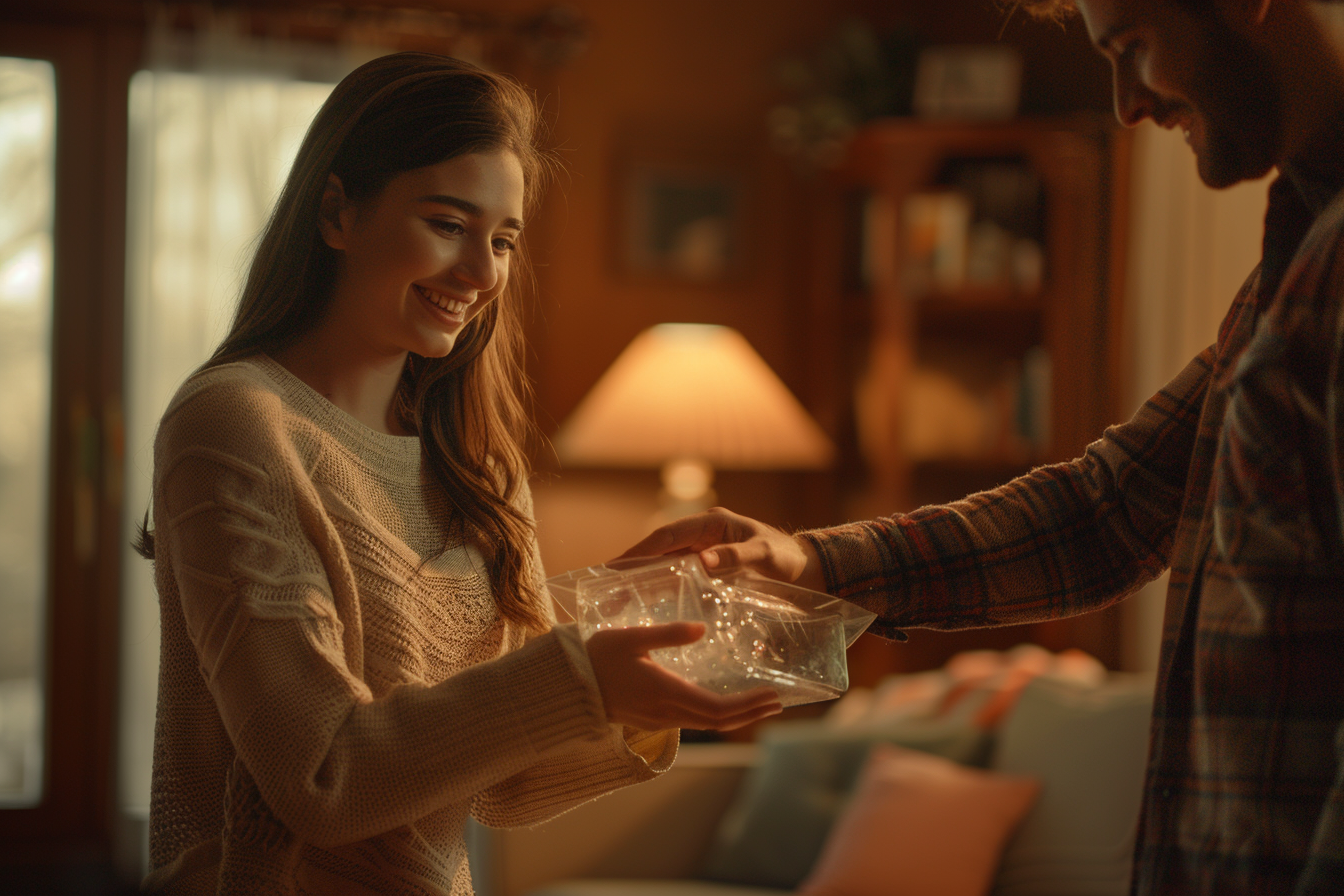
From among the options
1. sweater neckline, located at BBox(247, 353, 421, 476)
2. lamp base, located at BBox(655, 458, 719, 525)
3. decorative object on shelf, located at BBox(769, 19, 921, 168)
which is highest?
decorative object on shelf, located at BBox(769, 19, 921, 168)

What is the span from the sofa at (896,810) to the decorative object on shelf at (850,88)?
1.66 m

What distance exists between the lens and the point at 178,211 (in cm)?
333

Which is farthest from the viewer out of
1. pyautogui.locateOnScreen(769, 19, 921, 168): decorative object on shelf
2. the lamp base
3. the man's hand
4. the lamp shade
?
pyautogui.locateOnScreen(769, 19, 921, 168): decorative object on shelf

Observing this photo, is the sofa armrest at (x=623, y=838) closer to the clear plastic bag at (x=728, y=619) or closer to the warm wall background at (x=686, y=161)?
the warm wall background at (x=686, y=161)

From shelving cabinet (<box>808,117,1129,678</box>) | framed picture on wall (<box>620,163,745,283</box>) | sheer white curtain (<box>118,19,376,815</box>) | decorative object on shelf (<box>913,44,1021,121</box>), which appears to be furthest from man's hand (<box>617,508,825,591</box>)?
framed picture on wall (<box>620,163,745,283</box>)

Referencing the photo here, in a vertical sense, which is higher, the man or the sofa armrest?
the man

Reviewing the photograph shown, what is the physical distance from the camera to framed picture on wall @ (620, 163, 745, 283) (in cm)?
389

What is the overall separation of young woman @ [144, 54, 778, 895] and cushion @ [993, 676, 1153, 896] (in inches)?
58.7

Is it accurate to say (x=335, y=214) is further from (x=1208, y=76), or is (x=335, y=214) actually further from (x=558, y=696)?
(x=1208, y=76)

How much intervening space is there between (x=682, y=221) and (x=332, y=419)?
3.05 meters

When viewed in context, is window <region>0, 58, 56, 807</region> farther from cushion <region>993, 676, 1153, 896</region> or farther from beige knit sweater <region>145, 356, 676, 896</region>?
beige knit sweater <region>145, 356, 676, 896</region>

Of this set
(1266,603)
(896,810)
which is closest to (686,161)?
(896,810)

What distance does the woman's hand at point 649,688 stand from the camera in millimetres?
898

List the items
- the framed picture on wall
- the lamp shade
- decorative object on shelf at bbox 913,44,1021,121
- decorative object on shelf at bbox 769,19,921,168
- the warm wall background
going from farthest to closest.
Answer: the framed picture on wall, the warm wall background, decorative object on shelf at bbox 769,19,921,168, decorative object on shelf at bbox 913,44,1021,121, the lamp shade
